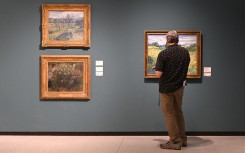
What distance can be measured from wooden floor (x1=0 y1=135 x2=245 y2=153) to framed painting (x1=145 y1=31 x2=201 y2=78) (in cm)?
91

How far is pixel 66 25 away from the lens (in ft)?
16.7

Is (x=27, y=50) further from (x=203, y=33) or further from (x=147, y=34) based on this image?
(x=203, y=33)

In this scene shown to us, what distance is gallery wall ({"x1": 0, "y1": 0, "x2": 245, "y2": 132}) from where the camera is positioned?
5.09 metres

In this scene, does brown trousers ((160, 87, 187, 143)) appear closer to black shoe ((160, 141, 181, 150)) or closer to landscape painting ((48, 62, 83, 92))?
black shoe ((160, 141, 181, 150))

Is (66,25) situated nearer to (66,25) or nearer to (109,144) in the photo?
(66,25)

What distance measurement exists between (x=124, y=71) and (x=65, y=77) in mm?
837

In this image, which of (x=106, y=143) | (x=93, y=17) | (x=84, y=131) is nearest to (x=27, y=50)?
(x=93, y=17)

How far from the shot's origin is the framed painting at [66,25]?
16.7 ft

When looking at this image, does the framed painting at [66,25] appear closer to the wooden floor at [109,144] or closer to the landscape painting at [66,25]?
the landscape painting at [66,25]

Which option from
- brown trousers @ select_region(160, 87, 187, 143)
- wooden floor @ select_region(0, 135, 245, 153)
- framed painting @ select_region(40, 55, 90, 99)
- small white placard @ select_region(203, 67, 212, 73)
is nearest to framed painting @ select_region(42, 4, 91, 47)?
framed painting @ select_region(40, 55, 90, 99)

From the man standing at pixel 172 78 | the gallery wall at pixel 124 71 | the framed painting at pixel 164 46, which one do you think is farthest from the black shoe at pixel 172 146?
the framed painting at pixel 164 46

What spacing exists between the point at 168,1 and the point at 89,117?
1.98 metres

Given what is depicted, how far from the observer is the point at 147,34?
5.08m

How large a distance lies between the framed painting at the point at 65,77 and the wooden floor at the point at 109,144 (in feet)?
2.00
